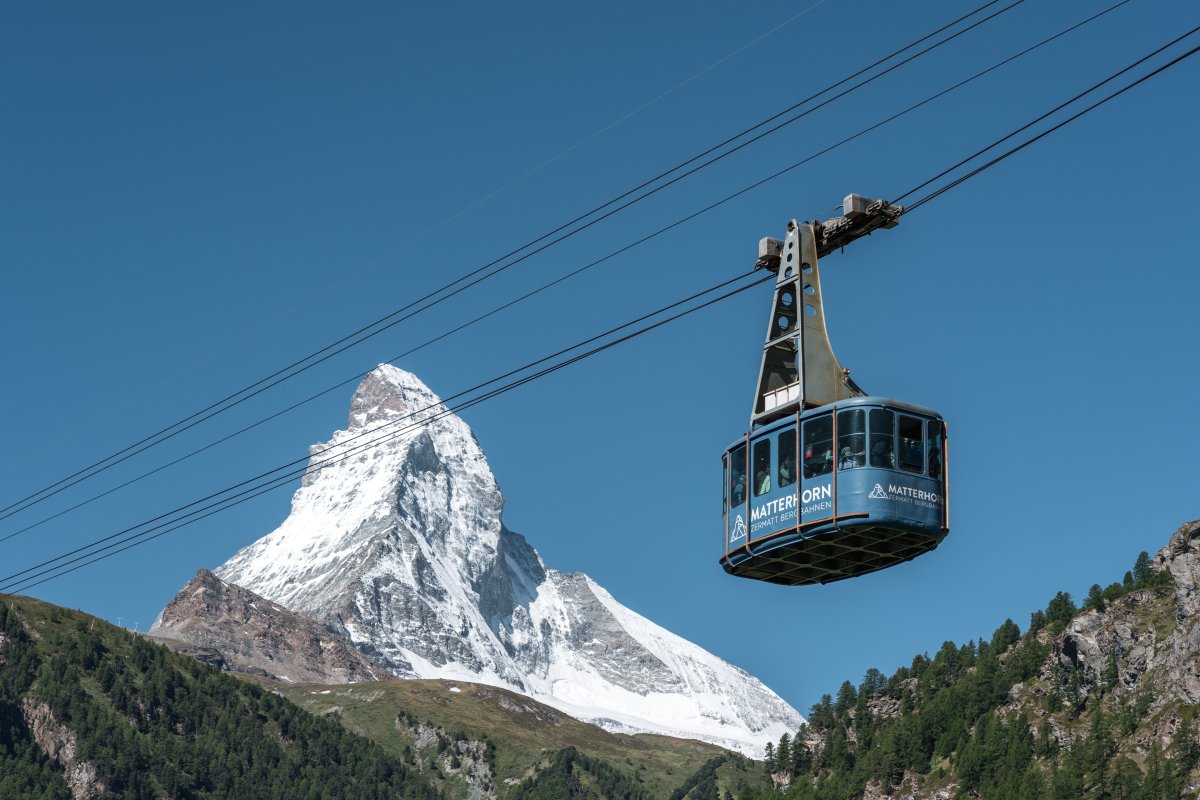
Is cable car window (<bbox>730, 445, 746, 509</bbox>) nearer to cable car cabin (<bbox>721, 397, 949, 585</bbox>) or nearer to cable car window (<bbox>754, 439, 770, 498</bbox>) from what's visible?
cable car cabin (<bbox>721, 397, 949, 585</bbox>)

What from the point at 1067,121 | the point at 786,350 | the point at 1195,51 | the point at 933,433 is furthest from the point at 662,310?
the point at 1195,51

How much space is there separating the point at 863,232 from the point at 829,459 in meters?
8.00

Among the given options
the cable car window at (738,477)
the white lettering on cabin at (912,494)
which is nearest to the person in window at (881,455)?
the white lettering on cabin at (912,494)

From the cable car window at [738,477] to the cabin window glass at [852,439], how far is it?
4.08m

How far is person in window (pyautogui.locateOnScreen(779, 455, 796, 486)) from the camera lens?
5744 cm

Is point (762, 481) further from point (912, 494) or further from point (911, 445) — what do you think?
point (912, 494)

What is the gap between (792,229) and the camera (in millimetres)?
60875

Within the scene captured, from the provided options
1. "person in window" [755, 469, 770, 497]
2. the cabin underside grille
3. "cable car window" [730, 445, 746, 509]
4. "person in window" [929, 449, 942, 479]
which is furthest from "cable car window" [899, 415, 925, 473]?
"cable car window" [730, 445, 746, 509]

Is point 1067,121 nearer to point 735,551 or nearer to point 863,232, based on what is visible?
point 863,232

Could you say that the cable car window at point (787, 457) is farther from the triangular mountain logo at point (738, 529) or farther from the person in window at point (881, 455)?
the person in window at point (881, 455)

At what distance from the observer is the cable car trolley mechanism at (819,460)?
55844mm

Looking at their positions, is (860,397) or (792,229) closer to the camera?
(860,397)

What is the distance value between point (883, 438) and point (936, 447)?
7.30ft

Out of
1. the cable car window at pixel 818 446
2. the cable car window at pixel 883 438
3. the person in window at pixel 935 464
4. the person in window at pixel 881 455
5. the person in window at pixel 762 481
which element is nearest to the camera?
the person in window at pixel 881 455
